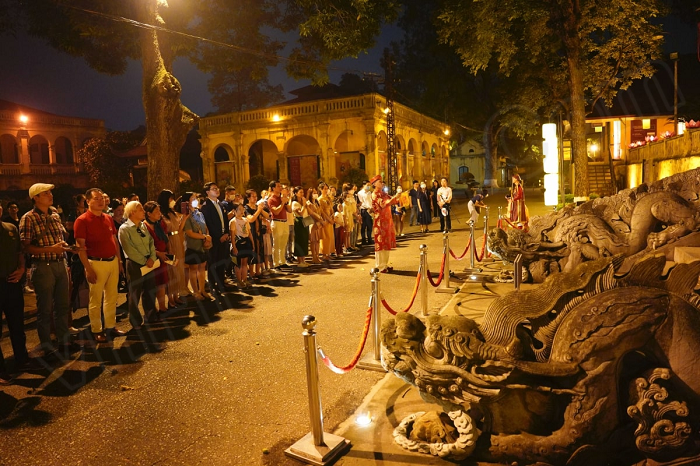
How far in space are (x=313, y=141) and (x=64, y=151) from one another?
24.7 meters

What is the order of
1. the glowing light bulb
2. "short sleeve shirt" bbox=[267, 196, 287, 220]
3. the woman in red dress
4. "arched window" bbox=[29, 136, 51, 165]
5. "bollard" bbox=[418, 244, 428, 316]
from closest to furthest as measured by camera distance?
1. the glowing light bulb
2. "bollard" bbox=[418, 244, 428, 316]
3. the woman in red dress
4. "short sleeve shirt" bbox=[267, 196, 287, 220]
5. "arched window" bbox=[29, 136, 51, 165]

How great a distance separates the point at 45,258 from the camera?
584 centimetres

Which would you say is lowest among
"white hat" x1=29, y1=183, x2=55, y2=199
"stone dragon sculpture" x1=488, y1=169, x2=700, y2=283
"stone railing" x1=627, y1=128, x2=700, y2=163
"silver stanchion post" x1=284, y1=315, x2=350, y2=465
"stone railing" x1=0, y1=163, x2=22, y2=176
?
"silver stanchion post" x1=284, y1=315, x2=350, y2=465

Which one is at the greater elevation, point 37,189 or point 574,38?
point 574,38

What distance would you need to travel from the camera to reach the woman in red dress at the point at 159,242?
7.47m

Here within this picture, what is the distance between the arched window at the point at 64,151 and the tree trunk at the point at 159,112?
34.4 m

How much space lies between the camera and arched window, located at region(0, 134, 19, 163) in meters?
37.8

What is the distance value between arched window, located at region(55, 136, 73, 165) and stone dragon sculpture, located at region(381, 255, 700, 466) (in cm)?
4732

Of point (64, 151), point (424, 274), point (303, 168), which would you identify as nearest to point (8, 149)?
point (64, 151)

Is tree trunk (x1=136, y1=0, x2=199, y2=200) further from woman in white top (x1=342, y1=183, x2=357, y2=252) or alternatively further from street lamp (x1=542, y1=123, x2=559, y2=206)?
street lamp (x1=542, y1=123, x2=559, y2=206)

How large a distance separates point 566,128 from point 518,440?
67.1ft

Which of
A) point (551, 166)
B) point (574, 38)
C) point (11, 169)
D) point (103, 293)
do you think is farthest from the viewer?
point (11, 169)

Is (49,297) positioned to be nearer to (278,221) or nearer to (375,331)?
(375,331)

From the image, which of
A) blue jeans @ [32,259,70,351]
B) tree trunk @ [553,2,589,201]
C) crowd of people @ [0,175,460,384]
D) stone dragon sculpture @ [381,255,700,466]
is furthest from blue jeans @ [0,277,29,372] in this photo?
tree trunk @ [553,2,589,201]
